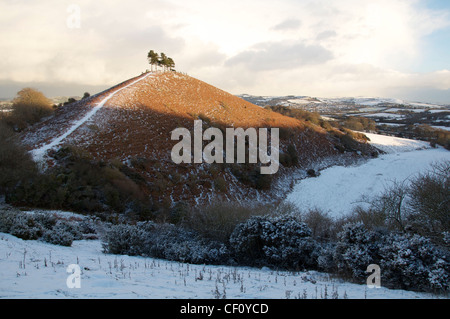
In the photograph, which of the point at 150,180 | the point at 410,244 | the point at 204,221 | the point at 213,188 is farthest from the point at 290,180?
the point at 410,244

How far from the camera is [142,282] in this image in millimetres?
5309

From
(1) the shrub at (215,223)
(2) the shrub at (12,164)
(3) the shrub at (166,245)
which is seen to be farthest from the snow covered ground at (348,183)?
(2) the shrub at (12,164)

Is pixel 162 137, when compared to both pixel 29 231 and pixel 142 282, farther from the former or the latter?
pixel 142 282

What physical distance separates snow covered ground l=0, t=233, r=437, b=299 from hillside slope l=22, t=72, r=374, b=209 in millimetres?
11851

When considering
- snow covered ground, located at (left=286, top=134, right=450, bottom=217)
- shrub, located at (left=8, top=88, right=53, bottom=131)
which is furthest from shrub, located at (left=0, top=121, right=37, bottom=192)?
snow covered ground, located at (left=286, top=134, right=450, bottom=217)

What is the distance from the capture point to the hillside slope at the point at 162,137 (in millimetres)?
20234

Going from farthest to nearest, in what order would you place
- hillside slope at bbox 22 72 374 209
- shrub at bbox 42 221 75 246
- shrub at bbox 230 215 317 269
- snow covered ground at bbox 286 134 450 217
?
1. snow covered ground at bbox 286 134 450 217
2. hillside slope at bbox 22 72 374 209
3. shrub at bbox 42 221 75 246
4. shrub at bbox 230 215 317 269

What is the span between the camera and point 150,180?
19.6m

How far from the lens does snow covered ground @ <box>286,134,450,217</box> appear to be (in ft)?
75.5

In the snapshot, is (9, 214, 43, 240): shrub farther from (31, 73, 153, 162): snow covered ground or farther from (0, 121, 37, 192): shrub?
(31, 73, 153, 162): snow covered ground

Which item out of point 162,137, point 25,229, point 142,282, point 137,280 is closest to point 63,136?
point 162,137
